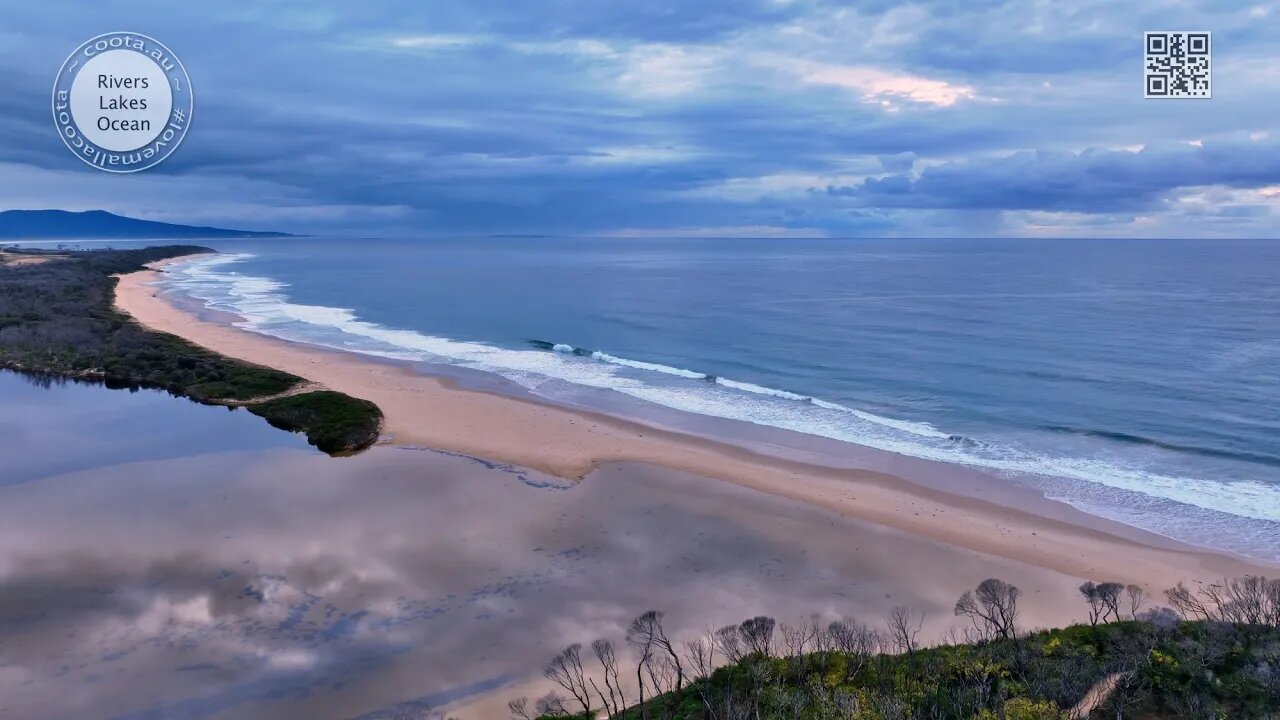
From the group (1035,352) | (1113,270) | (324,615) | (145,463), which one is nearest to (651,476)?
(324,615)

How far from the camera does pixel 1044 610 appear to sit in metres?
21.2

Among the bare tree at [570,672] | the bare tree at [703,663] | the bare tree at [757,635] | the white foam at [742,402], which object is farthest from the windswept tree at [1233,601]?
the bare tree at [570,672]

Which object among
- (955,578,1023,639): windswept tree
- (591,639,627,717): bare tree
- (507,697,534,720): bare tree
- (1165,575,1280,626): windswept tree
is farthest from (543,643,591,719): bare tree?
(1165,575,1280,626): windswept tree

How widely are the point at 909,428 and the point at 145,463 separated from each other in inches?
1417

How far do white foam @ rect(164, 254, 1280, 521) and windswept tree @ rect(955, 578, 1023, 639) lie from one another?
1269cm

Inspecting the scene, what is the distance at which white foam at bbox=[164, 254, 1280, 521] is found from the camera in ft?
96.5

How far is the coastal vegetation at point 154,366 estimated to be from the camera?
128ft

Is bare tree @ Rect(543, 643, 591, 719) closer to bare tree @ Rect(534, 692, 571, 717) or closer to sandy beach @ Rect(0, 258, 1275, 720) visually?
bare tree @ Rect(534, 692, 571, 717)

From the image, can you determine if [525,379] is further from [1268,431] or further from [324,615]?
[1268,431]

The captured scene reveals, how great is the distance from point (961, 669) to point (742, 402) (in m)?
27.6

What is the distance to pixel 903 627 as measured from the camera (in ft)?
59.5

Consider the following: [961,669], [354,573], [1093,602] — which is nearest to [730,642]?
[961,669]

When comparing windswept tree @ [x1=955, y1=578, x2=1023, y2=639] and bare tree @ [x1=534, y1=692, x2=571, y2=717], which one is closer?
bare tree @ [x1=534, y1=692, x2=571, y2=717]

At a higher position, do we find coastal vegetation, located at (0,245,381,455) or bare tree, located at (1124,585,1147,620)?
coastal vegetation, located at (0,245,381,455)
